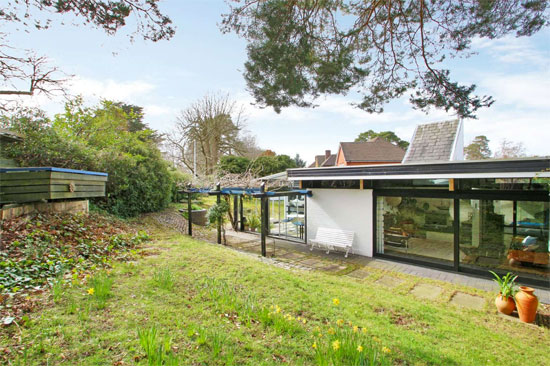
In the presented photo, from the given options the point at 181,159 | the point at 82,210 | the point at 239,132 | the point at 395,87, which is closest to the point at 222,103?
the point at 239,132

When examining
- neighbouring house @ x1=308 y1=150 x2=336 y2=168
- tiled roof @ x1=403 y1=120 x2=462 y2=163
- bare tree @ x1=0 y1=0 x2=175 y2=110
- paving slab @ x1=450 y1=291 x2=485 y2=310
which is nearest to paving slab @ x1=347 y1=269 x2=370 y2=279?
paving slab @ x1=450 y1=291 x2=485 y2=310

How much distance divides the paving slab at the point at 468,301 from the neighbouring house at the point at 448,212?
1.49 m

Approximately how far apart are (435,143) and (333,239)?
6.81 m

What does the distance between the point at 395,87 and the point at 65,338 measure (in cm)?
634

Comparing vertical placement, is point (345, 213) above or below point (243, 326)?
above

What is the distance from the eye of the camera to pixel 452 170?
5785 millimetres

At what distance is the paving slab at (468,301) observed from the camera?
4.67 m

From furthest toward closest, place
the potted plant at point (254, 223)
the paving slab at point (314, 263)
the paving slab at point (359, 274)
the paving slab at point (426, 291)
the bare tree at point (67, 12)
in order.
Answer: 1. the potted plant at point (254, 223)
2. the paving slab at point (314, 263)
3. the paving slab at point (359, 274)
4. the paving slab at point (426, 291)
5. the bare tree at point (67, 12)

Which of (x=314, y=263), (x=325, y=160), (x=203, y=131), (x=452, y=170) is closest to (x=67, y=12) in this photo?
(x=314, y=263)

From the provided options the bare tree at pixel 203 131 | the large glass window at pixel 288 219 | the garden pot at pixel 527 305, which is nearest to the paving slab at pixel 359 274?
the garden pot at pixel 527 305

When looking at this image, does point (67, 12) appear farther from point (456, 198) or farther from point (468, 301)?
point (456, 198)

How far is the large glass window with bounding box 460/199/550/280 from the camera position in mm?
5680

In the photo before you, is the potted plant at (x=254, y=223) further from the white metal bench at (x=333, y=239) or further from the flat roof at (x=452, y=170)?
the flat roof at (x=452, y=170)

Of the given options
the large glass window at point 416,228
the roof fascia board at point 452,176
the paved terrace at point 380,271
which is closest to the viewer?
the roof fascia board at point 452,176
